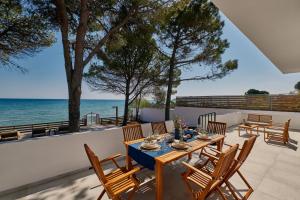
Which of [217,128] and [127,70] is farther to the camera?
[127,70]

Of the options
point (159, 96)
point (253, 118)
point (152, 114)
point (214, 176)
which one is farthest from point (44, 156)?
point (152, 114)

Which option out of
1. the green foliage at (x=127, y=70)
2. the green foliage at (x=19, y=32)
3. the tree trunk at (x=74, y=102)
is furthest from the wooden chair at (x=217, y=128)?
the green foliage at (x=19, y=32)

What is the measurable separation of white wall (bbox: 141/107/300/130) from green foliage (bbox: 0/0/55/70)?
6.50 meters

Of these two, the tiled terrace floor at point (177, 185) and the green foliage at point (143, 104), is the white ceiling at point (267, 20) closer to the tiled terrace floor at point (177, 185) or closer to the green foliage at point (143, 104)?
the tiled terrace floor at point (177, 185)

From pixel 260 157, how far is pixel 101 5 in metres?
5.95

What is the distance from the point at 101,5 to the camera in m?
4.96

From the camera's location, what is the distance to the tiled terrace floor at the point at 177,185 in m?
2.31

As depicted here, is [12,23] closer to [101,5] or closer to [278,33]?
[101,5]

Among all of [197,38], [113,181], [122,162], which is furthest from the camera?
[197,38]

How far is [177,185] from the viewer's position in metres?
2.57

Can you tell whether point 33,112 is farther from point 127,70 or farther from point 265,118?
point 265,118

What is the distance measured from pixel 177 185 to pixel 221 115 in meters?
5.05

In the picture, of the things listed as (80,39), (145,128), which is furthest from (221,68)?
(80,39)

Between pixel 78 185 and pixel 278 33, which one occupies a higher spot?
pixel 278 33
